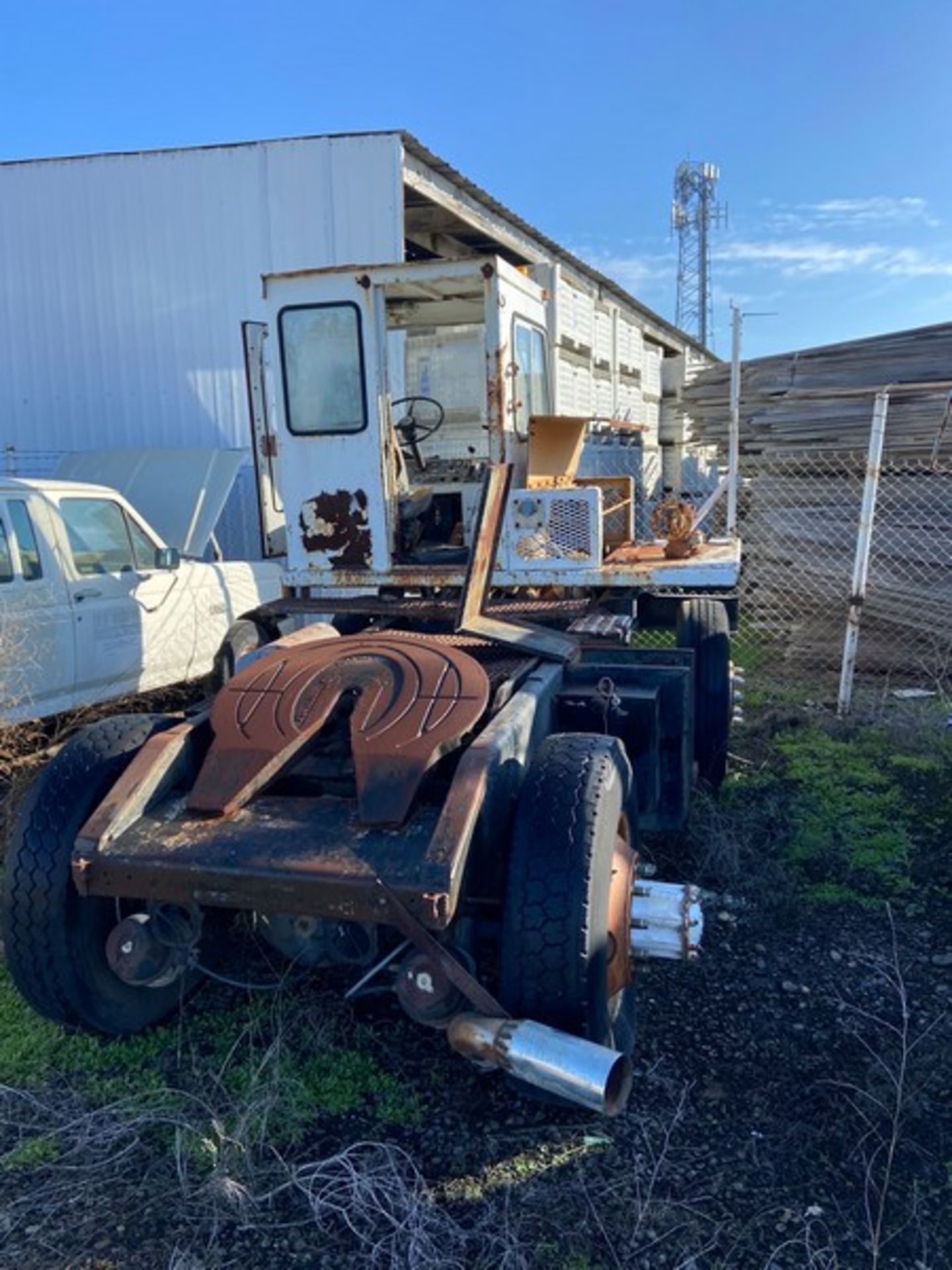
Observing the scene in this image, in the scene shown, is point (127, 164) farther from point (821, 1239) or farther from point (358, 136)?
point (821, 1239)

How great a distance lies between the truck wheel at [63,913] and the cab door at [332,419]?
100 inches

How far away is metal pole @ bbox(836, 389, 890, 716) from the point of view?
6.86m

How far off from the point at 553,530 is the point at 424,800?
2.55 metres

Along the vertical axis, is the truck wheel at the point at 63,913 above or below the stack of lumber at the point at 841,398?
below

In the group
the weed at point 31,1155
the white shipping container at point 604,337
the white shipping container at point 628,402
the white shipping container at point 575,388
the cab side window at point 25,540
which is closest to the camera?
the weed at point 31,1155

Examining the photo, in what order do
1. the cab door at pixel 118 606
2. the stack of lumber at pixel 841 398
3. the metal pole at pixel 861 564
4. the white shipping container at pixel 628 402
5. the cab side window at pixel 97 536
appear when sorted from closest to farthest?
the cab door at pixel 118 606
the cab side window at pixel 97 536
the metal pole at pixel 861 564
the stack of lumber at pixel 841 398
the white shipping container at pixel 628 402

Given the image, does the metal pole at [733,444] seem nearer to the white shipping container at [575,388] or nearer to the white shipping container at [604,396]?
the white shipping container at [575,388]

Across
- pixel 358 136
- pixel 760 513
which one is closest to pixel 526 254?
pixel 358 136

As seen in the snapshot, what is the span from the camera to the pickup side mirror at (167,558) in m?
6.93

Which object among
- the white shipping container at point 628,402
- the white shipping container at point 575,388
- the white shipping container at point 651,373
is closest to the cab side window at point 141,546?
the white shipping container at point 575,388

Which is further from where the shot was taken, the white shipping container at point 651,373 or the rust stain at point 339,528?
the white shipping container at point 651,373

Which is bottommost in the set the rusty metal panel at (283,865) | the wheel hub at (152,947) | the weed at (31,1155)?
the weed at (31,1155)

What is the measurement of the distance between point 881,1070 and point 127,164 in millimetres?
12104

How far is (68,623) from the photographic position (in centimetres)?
620
